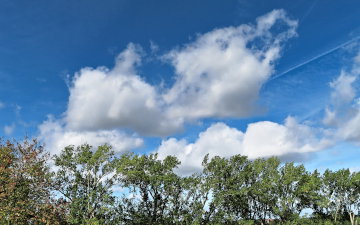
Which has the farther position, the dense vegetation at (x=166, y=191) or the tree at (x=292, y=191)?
the tree at (x=292, y=191)

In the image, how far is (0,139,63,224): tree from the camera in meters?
25.6

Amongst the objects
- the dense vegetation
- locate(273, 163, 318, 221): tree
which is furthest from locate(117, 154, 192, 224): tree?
locate(273, 163, 318, 221): tree

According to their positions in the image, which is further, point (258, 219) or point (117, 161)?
point (258, 219)

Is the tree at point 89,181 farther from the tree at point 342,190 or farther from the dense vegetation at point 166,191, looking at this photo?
the tree at point 342,190

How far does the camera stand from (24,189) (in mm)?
27625

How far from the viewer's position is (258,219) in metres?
60.1

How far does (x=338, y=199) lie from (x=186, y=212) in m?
33.8

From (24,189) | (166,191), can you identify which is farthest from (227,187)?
(24,189)

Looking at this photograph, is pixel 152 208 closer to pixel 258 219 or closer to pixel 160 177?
pixel 160 177

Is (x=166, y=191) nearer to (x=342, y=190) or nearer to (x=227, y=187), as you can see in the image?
(x=227, y=187)

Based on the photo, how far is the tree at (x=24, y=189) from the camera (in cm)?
2555

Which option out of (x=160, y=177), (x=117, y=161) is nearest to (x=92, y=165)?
(x=117, y=161)

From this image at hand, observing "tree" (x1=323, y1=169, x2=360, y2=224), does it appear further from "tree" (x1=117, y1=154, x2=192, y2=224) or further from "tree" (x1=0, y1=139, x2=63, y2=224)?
"tree" (x1=0, y1=139, x2=63, y2=224)

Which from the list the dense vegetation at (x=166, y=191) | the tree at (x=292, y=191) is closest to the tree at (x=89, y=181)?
the dense vegetation at (x=166, y=191)
